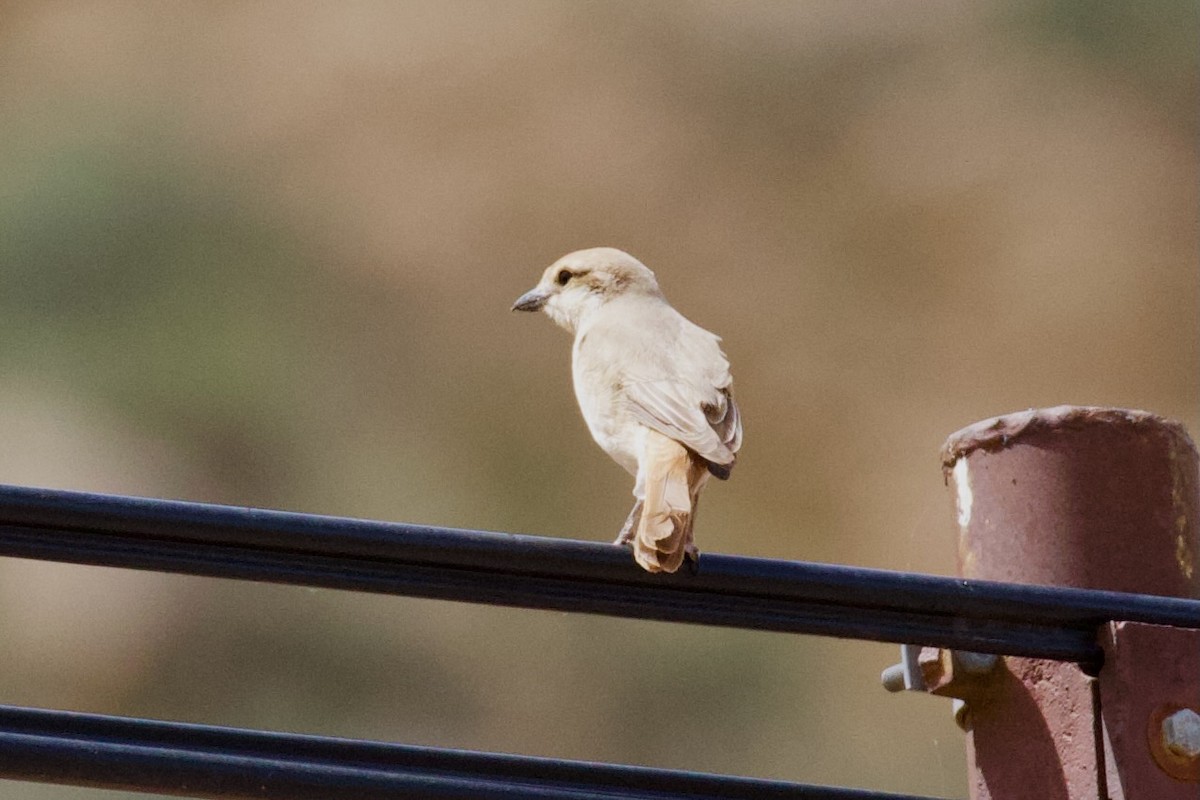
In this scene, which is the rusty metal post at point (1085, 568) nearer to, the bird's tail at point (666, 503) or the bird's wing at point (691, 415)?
the bird's tail at point (666, 503)

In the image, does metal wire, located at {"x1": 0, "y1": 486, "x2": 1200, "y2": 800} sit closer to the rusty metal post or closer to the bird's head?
the rusty metal post

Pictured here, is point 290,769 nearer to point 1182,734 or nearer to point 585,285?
point 1182,734

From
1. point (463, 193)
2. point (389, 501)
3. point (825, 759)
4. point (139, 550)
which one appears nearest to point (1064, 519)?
point (139, 550)

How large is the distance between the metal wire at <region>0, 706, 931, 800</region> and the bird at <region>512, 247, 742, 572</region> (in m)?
0.39

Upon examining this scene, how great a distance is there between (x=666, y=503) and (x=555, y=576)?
990mm

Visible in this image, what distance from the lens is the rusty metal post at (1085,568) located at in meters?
2.94

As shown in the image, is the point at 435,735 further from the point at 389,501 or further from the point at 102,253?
the point at 102,253

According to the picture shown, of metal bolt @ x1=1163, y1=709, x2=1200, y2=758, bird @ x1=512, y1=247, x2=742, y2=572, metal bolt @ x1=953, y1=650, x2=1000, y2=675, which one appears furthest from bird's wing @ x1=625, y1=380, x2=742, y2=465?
metal bolt @ x1=1163, y1=709, x2=1200, y2=758

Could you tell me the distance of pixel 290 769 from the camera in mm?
2578

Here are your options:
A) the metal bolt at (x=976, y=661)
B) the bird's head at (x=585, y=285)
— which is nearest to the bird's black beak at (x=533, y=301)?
the bird's head at (x=585, y=285)

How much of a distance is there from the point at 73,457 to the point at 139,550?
13.5 m

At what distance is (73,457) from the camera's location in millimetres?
15602

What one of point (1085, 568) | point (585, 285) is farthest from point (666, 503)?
point (585, 285)

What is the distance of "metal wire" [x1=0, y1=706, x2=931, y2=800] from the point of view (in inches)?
99.2
